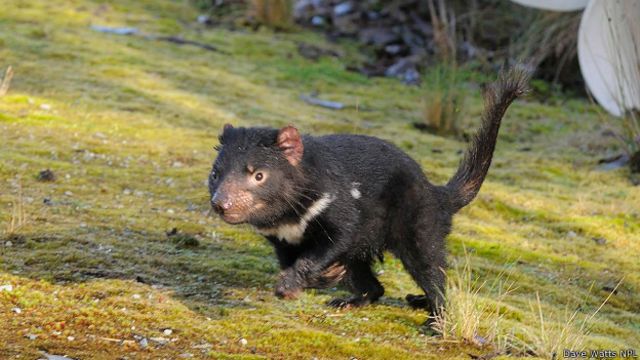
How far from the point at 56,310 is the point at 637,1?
24.9ft

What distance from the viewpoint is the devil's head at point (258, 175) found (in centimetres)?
477

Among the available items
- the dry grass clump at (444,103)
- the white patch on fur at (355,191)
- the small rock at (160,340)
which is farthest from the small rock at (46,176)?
the dry grass clump at (444,103)

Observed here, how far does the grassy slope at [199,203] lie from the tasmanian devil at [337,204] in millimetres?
270

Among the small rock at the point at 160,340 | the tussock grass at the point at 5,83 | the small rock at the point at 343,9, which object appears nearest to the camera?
the small rock at the point at 160,340

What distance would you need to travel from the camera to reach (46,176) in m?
7.17

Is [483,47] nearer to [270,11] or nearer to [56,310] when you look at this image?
[270,11]

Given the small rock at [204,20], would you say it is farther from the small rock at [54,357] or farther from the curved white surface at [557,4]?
the small rock at [54,357]

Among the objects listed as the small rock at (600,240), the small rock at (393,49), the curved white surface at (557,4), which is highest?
the curved white surface at (557,4)

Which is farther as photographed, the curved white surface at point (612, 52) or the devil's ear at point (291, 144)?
the curved white surface at point (612, 52)

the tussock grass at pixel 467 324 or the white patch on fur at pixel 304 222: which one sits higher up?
the white patch on fur at pixel 304 222

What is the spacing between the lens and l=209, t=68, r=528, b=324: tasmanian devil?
4.84 m

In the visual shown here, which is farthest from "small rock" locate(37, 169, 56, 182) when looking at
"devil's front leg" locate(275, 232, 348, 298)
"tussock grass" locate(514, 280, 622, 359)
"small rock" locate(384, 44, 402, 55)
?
"small rock" locate(384, 44, 402, 55)

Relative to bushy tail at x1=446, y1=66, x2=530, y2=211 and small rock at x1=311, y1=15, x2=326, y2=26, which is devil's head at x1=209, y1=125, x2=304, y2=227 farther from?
small rock at x1=311, y1=15, x2=326, y2=26

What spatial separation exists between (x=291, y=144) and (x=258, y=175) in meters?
0.23
